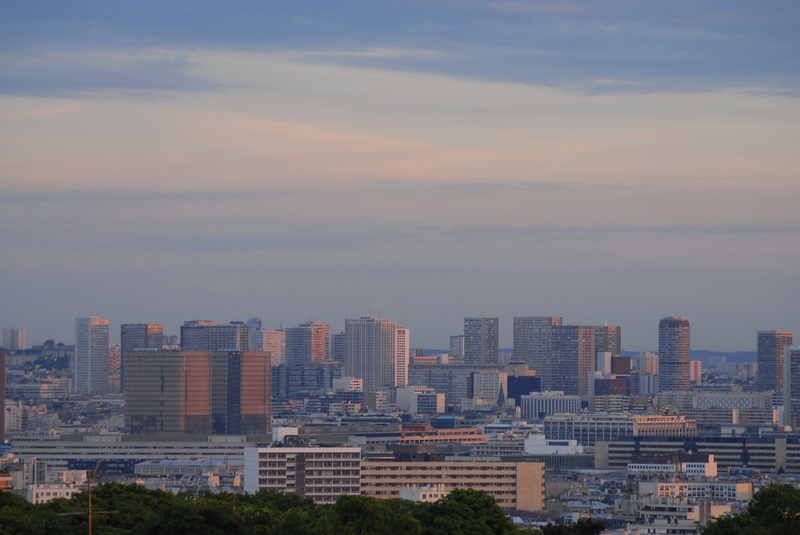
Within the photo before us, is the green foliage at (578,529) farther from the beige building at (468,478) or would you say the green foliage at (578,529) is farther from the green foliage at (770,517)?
the beige building at (468,478)

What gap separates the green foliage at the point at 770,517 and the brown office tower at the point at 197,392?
12216 cm

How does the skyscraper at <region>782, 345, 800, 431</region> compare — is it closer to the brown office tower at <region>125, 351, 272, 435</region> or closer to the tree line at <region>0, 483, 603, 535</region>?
the brown office tower at <region>125, 351, 272, 435</region>

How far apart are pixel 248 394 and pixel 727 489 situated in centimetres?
7938

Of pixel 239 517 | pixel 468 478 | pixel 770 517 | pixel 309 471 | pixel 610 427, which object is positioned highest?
pixel 770 517

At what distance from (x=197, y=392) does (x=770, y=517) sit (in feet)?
428

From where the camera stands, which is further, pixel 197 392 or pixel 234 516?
pixel 197 392

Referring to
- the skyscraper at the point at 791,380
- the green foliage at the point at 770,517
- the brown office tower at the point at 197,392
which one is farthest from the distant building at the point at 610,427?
the green foliage at the point at 770,517

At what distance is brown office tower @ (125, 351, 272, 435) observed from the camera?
165 m

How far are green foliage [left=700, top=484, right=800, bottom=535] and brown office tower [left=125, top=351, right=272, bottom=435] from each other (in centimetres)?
12216

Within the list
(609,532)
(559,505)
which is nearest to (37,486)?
(559,505)

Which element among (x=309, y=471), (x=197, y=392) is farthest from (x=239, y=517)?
(x=197, y=392)

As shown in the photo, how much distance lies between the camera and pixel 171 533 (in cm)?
3797

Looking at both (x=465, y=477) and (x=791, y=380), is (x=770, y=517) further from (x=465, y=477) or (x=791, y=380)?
(x=791, y=380)

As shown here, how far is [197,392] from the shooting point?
559 feet
